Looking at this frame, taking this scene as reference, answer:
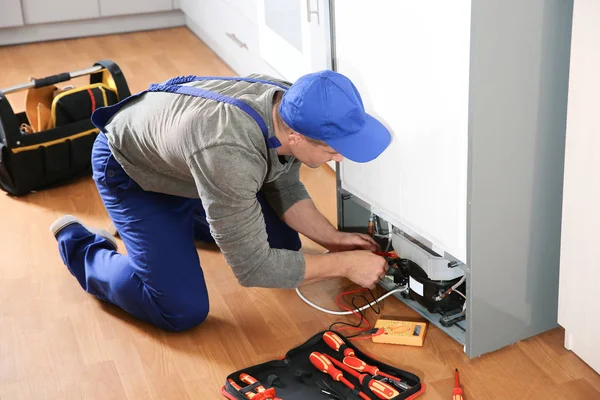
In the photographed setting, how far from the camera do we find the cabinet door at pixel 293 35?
105 inches

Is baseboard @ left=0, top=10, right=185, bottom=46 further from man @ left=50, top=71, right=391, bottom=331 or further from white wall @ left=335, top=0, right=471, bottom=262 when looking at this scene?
white wall @ left=335, top=0, right=471, bottom=262

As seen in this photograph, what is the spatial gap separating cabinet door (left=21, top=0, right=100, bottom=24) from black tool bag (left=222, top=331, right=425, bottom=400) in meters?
3.12

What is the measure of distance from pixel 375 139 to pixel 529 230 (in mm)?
445

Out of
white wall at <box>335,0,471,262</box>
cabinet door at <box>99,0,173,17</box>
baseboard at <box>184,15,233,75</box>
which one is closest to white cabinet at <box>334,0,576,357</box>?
white wall at <box>335,0,471,262</box>

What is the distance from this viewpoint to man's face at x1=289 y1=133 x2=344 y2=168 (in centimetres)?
181

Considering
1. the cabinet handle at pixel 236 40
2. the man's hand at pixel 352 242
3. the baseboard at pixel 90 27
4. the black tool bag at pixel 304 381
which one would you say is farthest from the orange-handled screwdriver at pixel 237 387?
the baseboard at pixel 90 27

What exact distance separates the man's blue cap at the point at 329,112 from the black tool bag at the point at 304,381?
53 cm

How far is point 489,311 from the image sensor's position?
200 cm

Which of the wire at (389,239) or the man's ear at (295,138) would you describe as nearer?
the man's ear at (295,138)

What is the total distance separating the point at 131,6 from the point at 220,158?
3.20 m

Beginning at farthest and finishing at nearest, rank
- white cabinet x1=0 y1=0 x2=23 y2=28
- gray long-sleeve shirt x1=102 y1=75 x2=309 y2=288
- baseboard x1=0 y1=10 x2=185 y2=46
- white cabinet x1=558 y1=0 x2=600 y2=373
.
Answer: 1. baseboard x1=0 y1=10 x2=185 y2=46
2. white cabinet x1=0 y1=0 x2=23 y2=28
3. gray long-sleeve shirt x1=102 y1=75 x2=309 y2=288
4. white cabinet x1=558 y1=0 x2=600 y2=373

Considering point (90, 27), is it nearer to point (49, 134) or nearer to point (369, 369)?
point (49, 134)

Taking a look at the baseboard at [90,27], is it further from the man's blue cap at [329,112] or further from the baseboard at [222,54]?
the man's blue cap at [329,112]

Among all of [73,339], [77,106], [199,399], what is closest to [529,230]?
[199,399]
